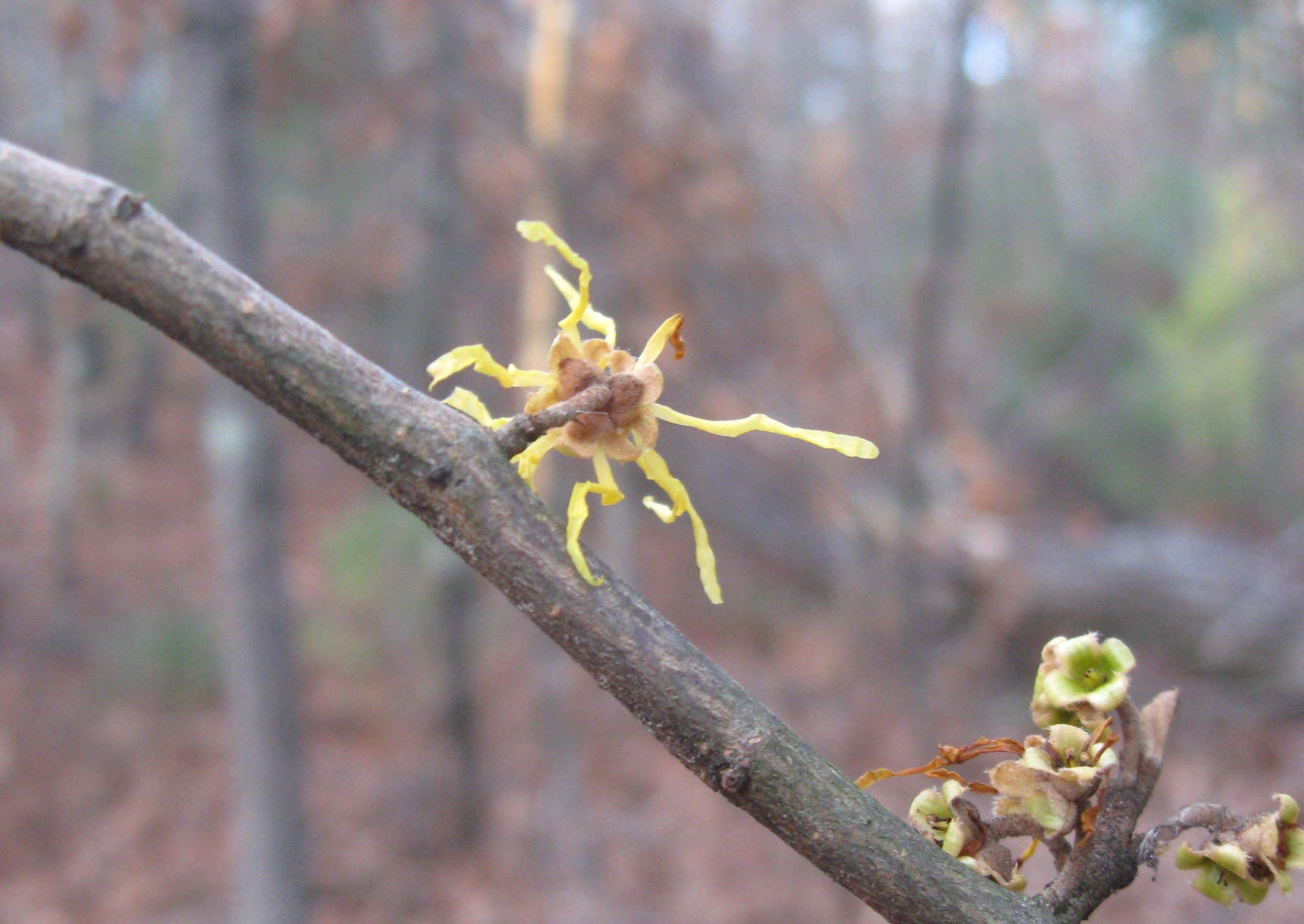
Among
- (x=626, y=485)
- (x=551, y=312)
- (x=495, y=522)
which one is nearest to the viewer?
(x=495, y=522)

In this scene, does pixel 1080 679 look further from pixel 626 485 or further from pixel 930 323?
pixel 626 485

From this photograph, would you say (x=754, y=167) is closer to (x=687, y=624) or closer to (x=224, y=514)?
(x=224, y=514)

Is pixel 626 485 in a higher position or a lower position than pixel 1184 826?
higher

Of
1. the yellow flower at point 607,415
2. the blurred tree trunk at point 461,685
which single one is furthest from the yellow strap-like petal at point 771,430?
the blurred tree trunk at point 461,685

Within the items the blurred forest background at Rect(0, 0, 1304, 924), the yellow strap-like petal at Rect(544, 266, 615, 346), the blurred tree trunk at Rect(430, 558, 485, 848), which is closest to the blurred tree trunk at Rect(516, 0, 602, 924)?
the blurred forest background at Rect(0, 0, 1304, 924)

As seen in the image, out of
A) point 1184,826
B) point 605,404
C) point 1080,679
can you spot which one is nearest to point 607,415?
point 605,404

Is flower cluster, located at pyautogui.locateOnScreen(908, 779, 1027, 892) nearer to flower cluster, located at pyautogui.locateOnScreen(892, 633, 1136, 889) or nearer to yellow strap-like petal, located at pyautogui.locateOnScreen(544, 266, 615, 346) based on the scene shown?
flower cluster, located at pyautogui.locateOnScreen(892, 633, 1136, 889)

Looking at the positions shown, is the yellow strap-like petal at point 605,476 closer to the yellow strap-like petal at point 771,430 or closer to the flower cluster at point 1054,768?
the yellow strap-like petal at point 771,430
